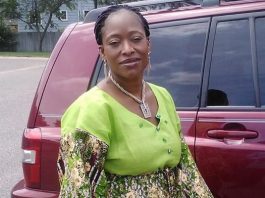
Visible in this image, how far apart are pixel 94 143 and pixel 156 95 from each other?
39cm

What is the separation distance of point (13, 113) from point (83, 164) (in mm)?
8746

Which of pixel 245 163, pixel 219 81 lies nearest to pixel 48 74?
pixel 219 81

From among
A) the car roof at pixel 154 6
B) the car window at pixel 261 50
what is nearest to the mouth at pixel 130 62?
Answer: the car window at pixel 261 50

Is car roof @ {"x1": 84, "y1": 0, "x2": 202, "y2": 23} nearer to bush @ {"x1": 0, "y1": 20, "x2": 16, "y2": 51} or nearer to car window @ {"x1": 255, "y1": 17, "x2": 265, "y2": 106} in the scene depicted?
car window @ {"x1": 255, "y1": 17, "x2": 265, "y2": 106}

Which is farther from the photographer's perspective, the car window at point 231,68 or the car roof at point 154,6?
the car roof at point 154,6

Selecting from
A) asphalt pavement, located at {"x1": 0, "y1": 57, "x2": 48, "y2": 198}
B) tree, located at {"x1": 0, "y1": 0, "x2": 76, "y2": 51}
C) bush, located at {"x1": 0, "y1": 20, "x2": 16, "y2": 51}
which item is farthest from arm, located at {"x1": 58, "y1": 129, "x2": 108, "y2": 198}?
bush, located at {"x1": 0, "y1": 20, "x2": 16, "y2": 51}

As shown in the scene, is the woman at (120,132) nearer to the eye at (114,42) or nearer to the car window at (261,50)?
the eye at (114,42)

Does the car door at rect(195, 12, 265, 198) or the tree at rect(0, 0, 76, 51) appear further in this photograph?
the tree at rect(0, 0, 76, 51)

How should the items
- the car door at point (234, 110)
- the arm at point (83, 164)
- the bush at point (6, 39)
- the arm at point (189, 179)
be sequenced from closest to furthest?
1. the arm at point (83, 164)
2. the arm at point (189, 179)
3. the car door at point (234, 110)
4. the bush at point (6, 39)

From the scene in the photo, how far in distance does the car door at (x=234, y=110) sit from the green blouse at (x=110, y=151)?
0.65 meters

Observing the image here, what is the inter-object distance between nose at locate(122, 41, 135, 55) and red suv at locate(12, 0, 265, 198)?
883 millimetres

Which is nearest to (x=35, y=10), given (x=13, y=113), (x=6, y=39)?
(x=6, y=39)

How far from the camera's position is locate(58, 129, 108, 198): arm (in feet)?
5.92

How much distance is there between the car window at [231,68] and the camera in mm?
2645
